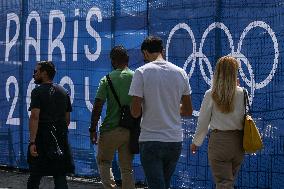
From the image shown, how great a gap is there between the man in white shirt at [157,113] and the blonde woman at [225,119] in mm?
406

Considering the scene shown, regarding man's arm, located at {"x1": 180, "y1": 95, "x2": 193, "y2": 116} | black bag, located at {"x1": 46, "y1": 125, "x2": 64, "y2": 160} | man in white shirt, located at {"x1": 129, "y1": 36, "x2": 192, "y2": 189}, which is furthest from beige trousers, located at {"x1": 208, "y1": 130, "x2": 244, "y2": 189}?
black bag, located at {"x1": 46, "y1": 125, "x2": 64, "y2": 160}

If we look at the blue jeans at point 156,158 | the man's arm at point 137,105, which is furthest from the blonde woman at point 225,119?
the man's arm at point 137,105

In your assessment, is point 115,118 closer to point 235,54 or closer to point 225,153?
point 225,153

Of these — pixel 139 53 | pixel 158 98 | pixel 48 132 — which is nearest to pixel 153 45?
pixel 158 98

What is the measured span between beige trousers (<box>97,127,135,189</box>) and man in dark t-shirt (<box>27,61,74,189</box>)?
1.44 feet

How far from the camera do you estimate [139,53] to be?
8719 millimetres

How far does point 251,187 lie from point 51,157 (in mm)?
2275

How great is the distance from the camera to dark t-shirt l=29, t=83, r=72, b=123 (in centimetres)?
672

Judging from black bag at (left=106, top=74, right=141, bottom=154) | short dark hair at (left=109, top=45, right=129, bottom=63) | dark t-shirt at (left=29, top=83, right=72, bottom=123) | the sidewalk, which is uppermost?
short dark hair at (left=109, top=45, right=129, bottom=63)

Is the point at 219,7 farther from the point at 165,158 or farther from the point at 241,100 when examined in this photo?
the point at 165,158

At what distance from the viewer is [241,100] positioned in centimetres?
604

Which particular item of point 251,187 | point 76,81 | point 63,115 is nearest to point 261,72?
point 251,187

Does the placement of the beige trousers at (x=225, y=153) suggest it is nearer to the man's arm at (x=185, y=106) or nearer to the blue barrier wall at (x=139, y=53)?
the man's arm at (x=185, y=106)

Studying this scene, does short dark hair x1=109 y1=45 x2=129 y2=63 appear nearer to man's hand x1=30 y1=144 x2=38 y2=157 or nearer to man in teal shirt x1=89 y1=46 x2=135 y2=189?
man in teal shirt x1=89 y1=46 x2=135 y2=189
